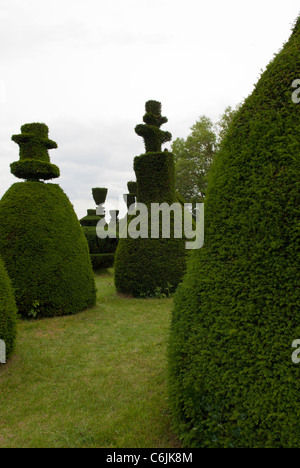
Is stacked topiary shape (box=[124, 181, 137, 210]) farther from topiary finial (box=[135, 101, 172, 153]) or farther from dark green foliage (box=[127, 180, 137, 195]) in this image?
topiary finial (box=[135, 101, 172, 153])

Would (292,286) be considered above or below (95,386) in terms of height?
above

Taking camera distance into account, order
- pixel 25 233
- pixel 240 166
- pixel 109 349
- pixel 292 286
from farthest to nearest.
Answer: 1. pixel 25 233
2. pixel 109 349
3. pixel 240 166
4. pixel 292 286

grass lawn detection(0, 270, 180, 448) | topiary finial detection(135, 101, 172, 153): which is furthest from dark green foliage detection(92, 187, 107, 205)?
grass lawn detection(0, 270, 180, 448)

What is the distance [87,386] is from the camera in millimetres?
4391

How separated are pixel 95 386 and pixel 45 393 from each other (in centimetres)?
64

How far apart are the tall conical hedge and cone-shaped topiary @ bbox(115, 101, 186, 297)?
7321mm

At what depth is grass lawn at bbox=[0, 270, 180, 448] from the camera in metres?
3.23

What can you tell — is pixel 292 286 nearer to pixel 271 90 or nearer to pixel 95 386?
pixel 271 90

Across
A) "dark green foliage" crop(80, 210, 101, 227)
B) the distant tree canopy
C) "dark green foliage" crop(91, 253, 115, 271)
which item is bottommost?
"dark green foliage" crop(91, 253, 115, 271)

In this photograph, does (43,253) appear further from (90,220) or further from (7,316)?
(90,220)

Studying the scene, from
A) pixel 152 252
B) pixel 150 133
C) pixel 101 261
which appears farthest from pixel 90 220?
pixel 152 252

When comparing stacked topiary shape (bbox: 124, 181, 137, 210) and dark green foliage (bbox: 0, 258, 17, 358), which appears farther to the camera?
stacked topiary shape (bbox: 124, 181, 137, 210)

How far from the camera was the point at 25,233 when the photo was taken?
7934 mm

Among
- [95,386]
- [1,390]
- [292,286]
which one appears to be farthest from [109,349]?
[292,286]
